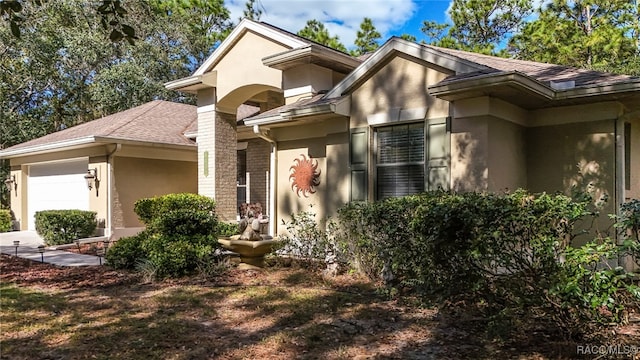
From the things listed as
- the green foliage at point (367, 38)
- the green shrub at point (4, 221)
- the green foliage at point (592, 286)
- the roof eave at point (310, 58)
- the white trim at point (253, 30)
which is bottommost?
the green shrub at point (4, 221)

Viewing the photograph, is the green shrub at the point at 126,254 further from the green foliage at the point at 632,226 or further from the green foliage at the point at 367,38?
the green foliage at the point at 367,38

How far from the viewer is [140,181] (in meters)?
14.8

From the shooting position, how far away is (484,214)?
4.29 metres

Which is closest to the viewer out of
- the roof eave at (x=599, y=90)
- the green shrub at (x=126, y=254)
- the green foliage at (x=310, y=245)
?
the roof eave at (x=599, y=90)

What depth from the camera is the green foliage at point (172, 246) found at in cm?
795

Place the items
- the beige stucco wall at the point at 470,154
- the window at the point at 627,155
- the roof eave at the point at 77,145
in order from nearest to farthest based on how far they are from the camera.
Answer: the beige stucco wall at the point at 470,154
the window at the point at 627,155
the roof eave at the point at 77,145

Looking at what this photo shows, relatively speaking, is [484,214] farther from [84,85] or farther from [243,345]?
[84,85]

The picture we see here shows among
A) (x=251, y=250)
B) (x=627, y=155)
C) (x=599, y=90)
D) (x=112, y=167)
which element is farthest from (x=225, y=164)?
(x=627, y=155)

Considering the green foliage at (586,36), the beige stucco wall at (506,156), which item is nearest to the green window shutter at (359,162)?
the beige stucco wall at (506,156)

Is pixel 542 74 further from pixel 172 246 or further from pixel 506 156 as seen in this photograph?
pixel 172 246

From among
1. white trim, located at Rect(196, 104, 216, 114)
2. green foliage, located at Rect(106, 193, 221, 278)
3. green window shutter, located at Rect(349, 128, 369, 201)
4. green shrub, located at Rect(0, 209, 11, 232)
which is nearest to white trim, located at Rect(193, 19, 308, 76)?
white trim, located at Rect(196, 104, 216, 114)

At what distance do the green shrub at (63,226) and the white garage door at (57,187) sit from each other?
1448mm

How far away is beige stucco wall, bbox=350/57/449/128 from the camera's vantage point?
817 cm

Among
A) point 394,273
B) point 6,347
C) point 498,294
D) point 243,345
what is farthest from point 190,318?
point 498,294
